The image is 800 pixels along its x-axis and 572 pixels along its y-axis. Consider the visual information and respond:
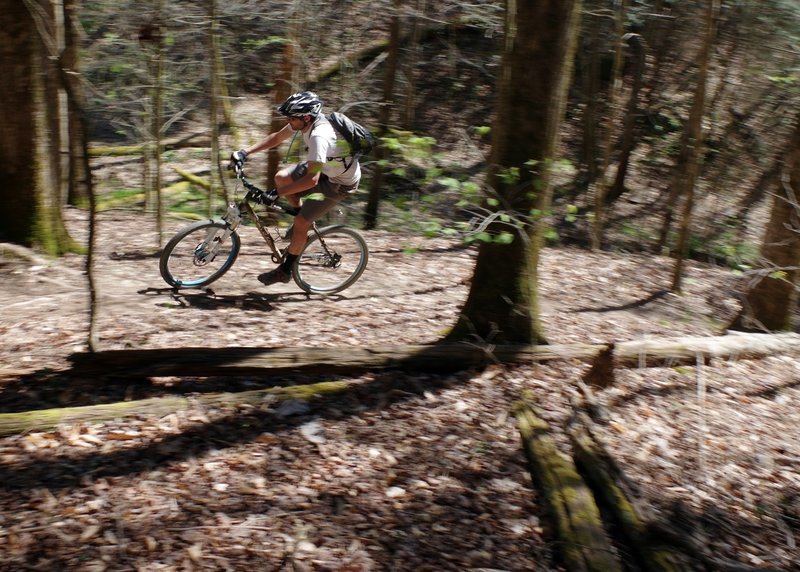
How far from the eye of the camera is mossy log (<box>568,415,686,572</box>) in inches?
163

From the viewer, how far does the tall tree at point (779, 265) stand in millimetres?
8391

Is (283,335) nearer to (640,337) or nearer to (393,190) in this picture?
(640,337)

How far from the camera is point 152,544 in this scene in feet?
13.1

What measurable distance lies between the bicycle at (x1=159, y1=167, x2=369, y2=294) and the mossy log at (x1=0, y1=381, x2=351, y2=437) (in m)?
2.36

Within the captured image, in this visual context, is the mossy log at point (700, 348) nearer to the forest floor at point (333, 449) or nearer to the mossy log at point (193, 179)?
the forest floor at point (333, 449)

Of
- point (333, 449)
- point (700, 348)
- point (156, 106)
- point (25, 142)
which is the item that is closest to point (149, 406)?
point (333, 449)

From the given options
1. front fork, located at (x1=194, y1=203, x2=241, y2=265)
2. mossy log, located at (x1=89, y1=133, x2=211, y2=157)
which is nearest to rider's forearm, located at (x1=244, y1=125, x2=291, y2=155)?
front fork, located at (x1=194, y1=203, x2=241, y2=265)

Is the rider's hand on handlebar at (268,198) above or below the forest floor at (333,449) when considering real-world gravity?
above

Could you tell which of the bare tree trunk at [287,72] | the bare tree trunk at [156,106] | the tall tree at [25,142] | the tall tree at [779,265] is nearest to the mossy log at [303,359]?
the bare tree trunk at [156,106]

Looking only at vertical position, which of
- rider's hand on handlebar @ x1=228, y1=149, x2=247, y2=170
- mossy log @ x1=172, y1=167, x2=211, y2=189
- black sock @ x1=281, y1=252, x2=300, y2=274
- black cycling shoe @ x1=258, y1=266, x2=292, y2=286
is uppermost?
rider's hand on handlebar @ x1=228, y1=149, x2=247, y2=170

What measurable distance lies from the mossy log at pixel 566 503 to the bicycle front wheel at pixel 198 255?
11.8ft

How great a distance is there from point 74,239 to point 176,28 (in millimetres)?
6043

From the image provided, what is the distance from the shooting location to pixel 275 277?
25.3 feet

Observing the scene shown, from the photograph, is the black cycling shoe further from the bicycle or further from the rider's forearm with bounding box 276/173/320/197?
the rider's forearm with bounding box 276/173/320/197
